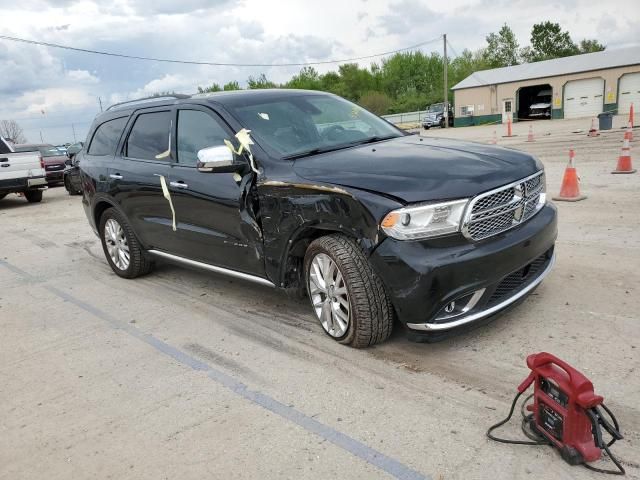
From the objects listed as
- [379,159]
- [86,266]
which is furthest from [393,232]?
[86,266]

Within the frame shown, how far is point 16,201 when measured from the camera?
1537 cm

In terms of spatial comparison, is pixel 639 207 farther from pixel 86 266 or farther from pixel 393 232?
pixel 86 266

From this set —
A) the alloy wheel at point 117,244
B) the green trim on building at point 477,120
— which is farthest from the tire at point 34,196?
the green trim on building at point 477,120

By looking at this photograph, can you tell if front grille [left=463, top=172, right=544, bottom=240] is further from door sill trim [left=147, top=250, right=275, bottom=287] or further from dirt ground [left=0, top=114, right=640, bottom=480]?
door sill trim [left=147, top=250, right=275, bottom=287]

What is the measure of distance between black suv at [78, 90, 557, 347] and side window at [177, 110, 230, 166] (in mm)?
16

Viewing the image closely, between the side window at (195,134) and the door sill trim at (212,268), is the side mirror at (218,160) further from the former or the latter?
the door sill trim at (212,268)

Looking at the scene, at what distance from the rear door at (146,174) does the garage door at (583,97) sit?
37.1m

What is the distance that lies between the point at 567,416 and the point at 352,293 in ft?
4.75

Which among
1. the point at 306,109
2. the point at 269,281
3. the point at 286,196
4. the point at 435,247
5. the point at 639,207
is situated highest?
the point at 306,109

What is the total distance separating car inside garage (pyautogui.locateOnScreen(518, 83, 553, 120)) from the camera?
127 ft

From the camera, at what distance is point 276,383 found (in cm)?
345

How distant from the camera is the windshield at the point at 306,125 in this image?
13.7 ft

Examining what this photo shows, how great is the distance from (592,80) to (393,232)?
38.7 m

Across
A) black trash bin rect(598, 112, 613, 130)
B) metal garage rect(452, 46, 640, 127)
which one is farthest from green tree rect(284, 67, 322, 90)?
black trash bin rect(598, 112, 613, 130)
